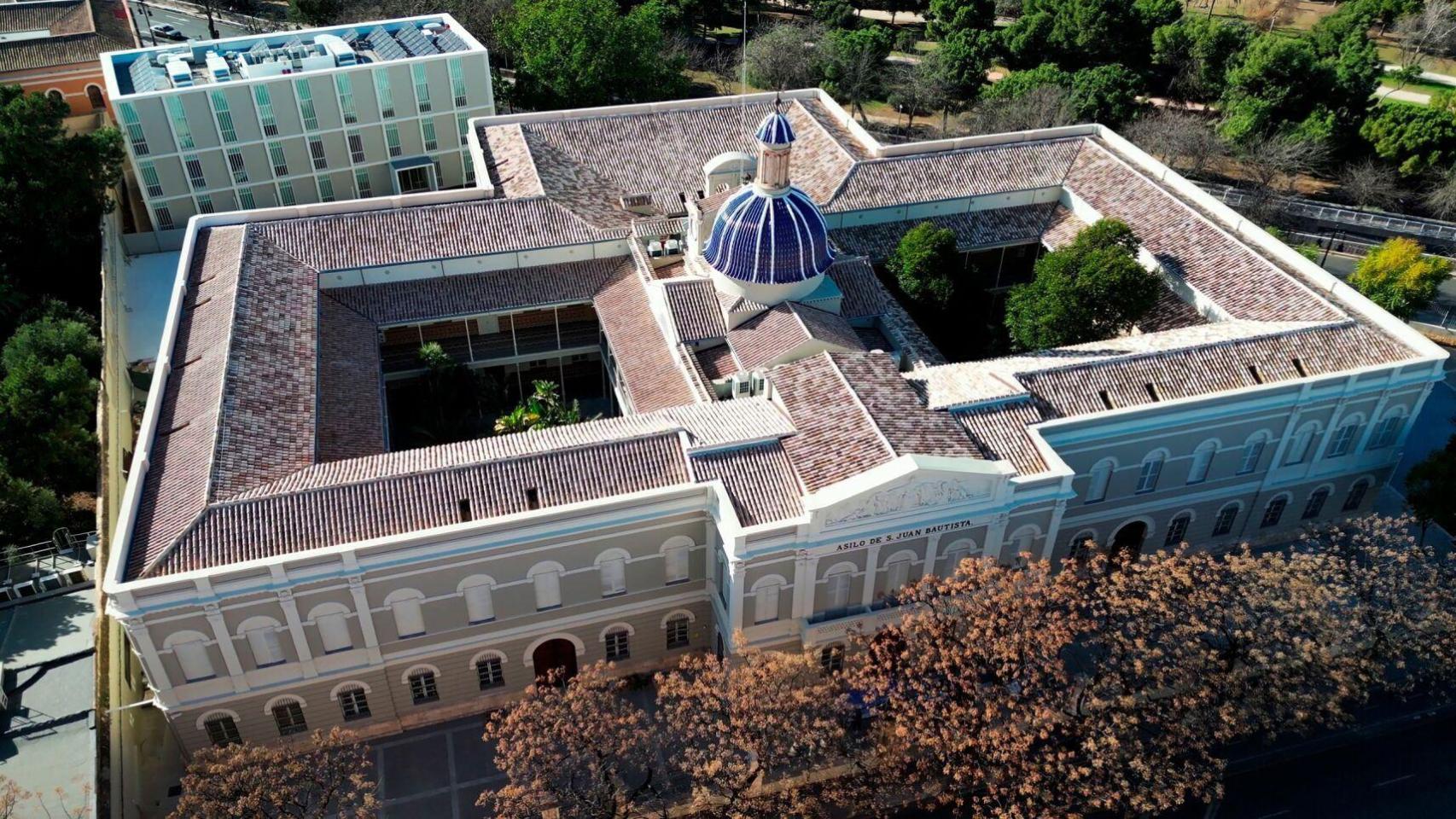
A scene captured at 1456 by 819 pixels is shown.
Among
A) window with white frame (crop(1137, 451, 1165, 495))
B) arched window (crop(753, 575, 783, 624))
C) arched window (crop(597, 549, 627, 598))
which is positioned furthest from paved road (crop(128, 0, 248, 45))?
window with white frame (crop(1137, 451, 1165, 495))

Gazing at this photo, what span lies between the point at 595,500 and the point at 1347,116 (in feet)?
240

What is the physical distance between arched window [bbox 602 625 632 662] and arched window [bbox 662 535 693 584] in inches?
129

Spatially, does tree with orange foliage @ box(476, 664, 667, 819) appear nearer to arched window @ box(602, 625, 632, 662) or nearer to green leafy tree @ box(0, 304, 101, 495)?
arched window @ box(602, 625, 632, 662)

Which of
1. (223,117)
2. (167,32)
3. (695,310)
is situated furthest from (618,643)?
(167,32)

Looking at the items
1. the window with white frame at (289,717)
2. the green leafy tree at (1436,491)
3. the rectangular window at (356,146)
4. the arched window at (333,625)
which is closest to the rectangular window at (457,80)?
the rectangular window at (356,146)

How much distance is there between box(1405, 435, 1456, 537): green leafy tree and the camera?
4584 centimetres

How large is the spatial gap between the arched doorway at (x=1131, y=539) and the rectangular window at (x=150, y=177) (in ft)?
204

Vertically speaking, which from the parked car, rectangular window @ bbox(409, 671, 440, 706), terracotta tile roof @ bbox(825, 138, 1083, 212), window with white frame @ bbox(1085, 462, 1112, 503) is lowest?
rectangular window @ bbox(409, 671, 440, 706)

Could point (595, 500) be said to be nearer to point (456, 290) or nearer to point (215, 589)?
Answer: point (215, 589)

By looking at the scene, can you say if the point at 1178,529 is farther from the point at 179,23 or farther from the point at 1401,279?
the point at 179,23

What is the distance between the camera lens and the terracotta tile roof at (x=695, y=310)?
49375mm

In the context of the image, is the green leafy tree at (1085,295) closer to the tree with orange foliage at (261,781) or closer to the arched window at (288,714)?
the tree with orange foliage at (261,781)

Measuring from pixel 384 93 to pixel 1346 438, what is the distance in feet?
205

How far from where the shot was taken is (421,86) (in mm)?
74250
